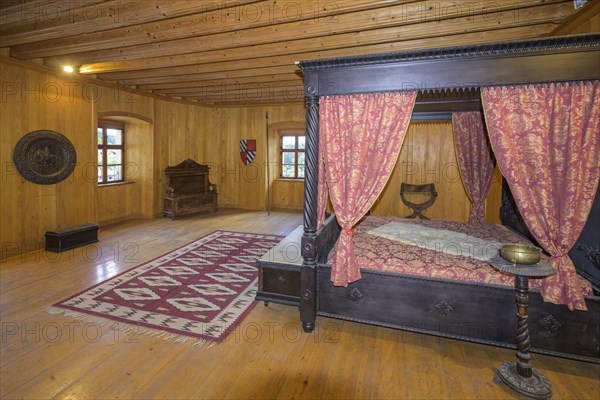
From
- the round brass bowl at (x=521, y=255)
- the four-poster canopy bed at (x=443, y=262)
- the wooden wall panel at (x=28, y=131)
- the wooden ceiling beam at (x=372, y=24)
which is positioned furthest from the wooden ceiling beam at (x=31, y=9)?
the round brass bowl at (x=521, y=255)

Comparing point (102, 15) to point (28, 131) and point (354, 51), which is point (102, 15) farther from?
point (354, 51)

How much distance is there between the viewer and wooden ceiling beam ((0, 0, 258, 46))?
3.01m

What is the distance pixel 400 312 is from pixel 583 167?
161 centimetres

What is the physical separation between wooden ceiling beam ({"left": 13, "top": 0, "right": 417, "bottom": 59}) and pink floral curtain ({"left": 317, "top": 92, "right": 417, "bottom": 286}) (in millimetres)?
923

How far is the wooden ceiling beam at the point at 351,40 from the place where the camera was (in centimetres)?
311

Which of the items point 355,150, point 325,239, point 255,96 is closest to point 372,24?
point 355,150

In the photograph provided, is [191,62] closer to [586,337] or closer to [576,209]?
[576,209]

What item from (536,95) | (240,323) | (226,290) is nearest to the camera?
(536,95)

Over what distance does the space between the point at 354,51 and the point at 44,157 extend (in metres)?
4.66

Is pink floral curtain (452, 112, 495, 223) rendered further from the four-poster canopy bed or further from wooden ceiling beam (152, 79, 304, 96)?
wooden ceiling beam (152, 79, 304, 96)

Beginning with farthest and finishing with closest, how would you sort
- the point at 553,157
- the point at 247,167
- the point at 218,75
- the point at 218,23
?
the point at 247,167 → the point at 218,75 → the point at 218,23 → the point at 553,157

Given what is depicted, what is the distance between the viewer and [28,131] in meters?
4.80

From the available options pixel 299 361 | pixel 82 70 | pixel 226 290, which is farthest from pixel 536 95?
pixel 82 70

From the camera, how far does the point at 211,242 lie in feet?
18.2
